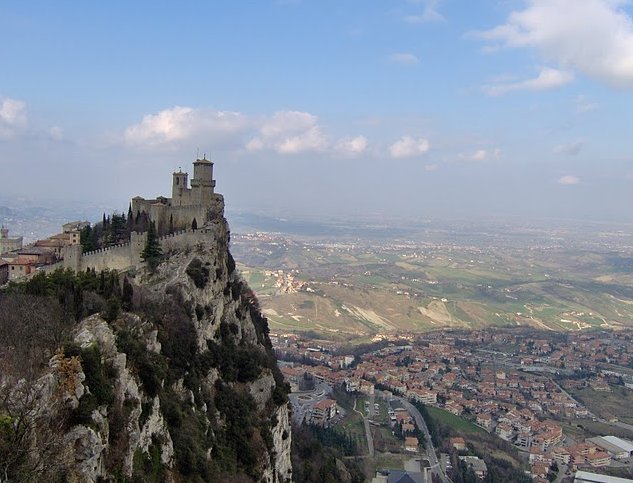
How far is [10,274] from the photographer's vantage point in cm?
3050

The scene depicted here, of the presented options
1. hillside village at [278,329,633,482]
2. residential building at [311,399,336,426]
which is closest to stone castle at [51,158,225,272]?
residential building at [311,399,336,426]

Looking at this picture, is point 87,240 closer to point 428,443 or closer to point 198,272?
point 198,272

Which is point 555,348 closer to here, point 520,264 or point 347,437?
point 347,437

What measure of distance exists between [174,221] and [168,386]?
1275 cm

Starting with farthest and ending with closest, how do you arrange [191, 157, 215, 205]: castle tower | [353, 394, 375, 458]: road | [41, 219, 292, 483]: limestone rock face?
[353, 394, 375, 458]: road → [191, 157, 215, 205]: castle tower → [41, 219, 292, 483]: limestone rock face

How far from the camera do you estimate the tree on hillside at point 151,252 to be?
28781 mm

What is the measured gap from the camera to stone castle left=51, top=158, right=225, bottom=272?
1146 inches

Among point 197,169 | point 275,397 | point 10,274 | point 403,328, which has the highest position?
point 197,169

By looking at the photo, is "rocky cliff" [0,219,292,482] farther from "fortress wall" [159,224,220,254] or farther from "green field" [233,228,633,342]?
"green field" [233,228,633,342]

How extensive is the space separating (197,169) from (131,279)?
27.3 feet

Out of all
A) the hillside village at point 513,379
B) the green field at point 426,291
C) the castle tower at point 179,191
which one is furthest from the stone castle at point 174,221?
the green field at point 426,291

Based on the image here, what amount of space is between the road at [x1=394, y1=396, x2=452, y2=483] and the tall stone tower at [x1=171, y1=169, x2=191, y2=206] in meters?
28.0

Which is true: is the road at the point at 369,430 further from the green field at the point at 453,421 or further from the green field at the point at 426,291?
the green field at the point at 426,291

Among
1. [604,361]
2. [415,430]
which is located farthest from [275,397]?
[604,361]
